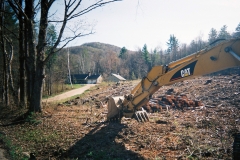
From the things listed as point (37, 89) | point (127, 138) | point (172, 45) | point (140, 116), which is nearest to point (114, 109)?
point (140, 116)

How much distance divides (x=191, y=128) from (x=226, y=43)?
379 cm

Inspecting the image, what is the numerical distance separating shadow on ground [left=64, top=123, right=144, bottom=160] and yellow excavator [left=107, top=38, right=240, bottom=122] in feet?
4.13

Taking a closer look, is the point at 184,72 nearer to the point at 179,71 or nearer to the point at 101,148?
the point at 179,71

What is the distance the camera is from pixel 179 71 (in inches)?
241

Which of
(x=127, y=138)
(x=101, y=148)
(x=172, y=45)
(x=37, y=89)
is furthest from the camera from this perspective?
(x=172, y=45)

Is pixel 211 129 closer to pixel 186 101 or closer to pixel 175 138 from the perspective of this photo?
pixel 175 138

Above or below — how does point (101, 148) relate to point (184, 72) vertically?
below

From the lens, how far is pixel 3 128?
812 cm

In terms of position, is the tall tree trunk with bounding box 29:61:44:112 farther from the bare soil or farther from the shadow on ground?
the shadow on ground

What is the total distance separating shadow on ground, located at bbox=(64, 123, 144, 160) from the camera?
5.12 m

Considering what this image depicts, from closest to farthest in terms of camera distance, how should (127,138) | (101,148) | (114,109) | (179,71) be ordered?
(101,148), (179,71), (127,138), (114,109)

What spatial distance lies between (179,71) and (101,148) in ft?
11.6

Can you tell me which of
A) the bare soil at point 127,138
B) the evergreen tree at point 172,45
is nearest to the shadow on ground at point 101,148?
the bare soil at point 127,138

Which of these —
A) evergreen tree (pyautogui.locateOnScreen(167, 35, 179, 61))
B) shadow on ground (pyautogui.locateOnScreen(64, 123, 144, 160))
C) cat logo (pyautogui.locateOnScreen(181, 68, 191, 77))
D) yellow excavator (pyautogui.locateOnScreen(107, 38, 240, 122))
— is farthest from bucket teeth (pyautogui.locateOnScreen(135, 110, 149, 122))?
evergreen tree (pyautogui.locateOnScreen(167, 35, 179, 61))
